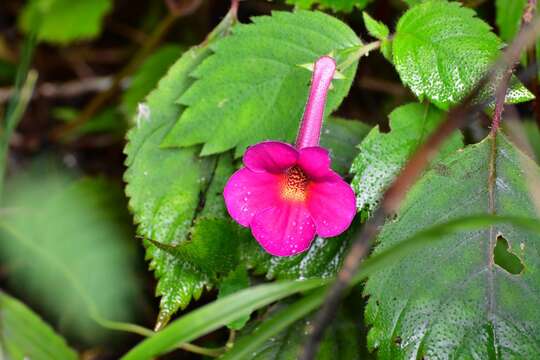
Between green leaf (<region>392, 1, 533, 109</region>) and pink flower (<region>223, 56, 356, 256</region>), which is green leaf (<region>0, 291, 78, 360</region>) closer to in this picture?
pink flower (<region>223, 56, 356, 256</region>)

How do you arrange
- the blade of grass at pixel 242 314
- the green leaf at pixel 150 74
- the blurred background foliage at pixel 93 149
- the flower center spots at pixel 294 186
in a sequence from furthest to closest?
the green leaf at pixel 150 74
the blurred background foliage at pixel 93 149
the flower center spots at pixel 294 186
the blade of grass at pixel 242 314

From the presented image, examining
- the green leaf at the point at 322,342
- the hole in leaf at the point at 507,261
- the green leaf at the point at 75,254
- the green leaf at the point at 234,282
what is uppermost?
the hole in leaf at the point at 507,261

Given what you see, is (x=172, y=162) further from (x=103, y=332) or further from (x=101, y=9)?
(x=101, y=9)

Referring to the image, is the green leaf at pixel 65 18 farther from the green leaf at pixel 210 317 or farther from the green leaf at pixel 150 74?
the green leaf at pixel 210 317

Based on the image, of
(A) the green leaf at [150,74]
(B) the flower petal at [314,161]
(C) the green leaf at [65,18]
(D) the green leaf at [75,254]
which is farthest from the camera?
(C) the green leaf at [65,18]

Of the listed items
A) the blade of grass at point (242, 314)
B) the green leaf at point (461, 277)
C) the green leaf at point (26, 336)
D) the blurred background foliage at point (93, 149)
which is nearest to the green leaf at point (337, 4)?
the blurred background foliage at point (93, 149)

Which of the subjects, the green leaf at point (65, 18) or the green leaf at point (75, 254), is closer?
the green leaf at point (75, 254)

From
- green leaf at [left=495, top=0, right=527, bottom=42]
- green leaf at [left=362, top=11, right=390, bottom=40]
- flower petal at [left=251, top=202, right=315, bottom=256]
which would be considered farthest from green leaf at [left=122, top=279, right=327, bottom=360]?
green leaf at [left=495, top=0, right=527, bottom=42]
